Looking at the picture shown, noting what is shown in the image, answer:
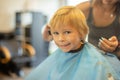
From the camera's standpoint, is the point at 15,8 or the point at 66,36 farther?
the point at 15,8

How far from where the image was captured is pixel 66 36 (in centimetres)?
110

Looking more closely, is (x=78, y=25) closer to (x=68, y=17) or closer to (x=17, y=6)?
(x=68, y=17)

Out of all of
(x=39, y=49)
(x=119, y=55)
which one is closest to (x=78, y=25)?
(x=119, y=55)

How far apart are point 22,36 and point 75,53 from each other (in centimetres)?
341

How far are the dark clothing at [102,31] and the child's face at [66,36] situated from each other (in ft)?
0.70

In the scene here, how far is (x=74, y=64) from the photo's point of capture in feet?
3.84

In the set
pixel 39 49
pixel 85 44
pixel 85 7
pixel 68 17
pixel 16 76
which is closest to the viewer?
pixel 68 17

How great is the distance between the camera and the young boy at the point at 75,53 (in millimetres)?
1051

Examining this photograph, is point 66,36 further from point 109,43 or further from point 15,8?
point 15,8

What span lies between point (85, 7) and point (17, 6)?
3.55 m

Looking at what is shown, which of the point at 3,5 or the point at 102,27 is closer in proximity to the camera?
the point at 102,27

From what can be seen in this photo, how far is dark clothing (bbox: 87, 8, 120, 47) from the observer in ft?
4.12

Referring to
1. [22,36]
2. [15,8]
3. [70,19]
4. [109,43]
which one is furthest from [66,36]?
[15,8]

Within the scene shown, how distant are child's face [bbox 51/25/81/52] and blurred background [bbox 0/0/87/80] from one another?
282 cm
